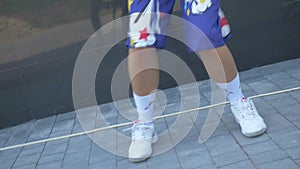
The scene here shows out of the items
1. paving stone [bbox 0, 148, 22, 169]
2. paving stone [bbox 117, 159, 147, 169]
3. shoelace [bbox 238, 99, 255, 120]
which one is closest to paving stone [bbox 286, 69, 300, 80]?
shoelace [bbox 238, 99, 255, 120]

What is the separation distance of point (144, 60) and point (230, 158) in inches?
27.1

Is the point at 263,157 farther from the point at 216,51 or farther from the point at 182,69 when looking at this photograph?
the point at 182,69

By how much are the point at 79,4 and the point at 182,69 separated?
97cm

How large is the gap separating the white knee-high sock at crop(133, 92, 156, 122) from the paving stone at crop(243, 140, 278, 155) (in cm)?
57

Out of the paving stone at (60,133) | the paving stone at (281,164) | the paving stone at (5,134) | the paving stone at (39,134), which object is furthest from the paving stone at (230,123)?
the paving stone at (5,134)

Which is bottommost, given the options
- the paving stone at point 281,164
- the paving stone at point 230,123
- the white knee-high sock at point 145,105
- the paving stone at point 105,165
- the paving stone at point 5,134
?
the paving stone at point 5,134

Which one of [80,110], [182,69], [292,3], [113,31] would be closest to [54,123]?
[80,110]

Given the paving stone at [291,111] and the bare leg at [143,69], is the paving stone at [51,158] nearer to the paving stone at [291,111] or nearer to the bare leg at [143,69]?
the bare leg at [143,69]

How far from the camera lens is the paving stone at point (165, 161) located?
A: 7.41ft

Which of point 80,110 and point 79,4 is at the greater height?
point 79,4

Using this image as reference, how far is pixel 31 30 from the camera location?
11.3ft

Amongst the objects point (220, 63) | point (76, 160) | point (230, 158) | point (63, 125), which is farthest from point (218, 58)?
point (63, 125)

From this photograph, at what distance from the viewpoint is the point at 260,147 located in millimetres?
2238

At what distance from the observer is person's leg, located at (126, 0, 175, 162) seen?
92.4 inches
